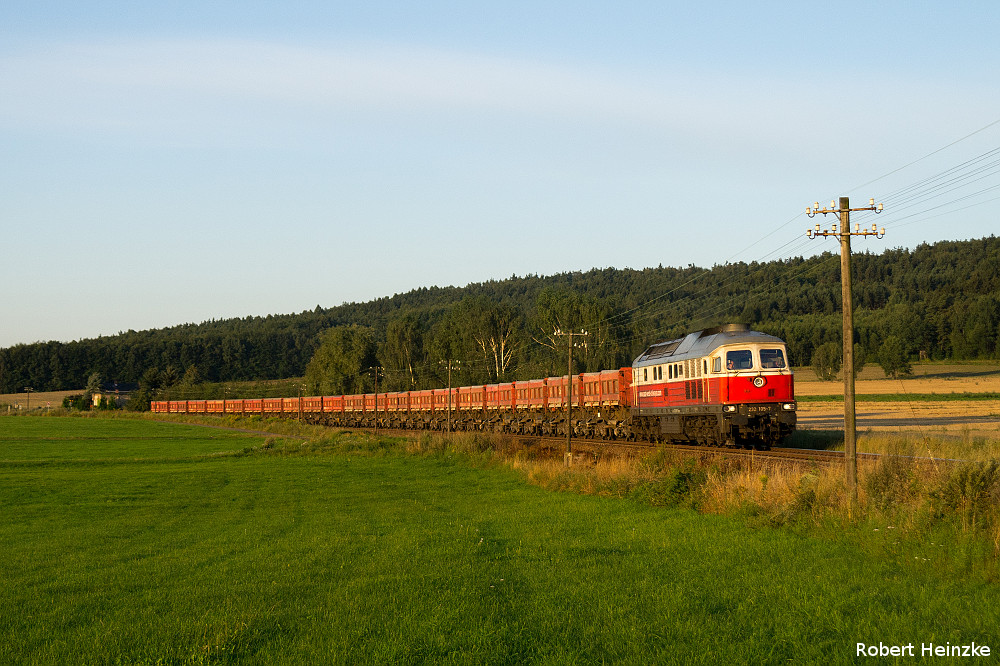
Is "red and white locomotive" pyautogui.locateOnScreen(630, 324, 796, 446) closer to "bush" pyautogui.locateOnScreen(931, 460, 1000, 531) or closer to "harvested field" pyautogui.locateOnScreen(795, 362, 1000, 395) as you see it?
"bush" pyautogui.locateOnScreen(931, 460, 1000, 531)

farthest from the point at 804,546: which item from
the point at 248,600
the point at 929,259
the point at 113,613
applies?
the point at 929,259

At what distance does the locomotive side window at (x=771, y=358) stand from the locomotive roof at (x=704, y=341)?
41 cm

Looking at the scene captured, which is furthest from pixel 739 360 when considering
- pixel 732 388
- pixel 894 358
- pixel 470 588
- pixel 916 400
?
pixel 894 358

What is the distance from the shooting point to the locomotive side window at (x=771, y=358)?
30766 mm

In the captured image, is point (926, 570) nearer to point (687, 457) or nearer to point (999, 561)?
point (999, 561)

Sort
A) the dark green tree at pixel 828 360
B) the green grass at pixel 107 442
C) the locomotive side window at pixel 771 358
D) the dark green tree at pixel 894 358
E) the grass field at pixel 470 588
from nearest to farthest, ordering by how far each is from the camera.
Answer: the grass field at pixel 470 588, the locomotive side window at pixel 771 358, the green grass at pixel 107 442, the dark green tree at pixel 828 360, the dark green tree at pixel 894 358

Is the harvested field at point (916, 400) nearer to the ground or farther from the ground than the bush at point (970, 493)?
nearer to the ground

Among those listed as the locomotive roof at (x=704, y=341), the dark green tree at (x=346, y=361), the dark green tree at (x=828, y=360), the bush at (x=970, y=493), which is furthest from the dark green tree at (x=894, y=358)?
the bush at (x=970, y=493)

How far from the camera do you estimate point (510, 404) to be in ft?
202

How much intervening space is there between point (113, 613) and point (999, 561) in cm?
1227

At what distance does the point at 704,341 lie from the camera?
32875mm

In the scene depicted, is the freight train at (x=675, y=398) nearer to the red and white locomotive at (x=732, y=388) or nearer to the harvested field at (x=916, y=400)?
the red and white locomotive at (x=732, y=388)

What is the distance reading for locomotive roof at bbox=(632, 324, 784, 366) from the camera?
31.1m

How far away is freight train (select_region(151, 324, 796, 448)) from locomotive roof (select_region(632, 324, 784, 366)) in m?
0.04
